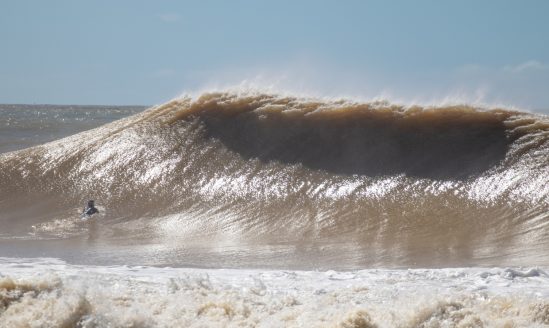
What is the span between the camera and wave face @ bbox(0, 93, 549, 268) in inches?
341

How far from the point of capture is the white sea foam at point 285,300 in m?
4.88

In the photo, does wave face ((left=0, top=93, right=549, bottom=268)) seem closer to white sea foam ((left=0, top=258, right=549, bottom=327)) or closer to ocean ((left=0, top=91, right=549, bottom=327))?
ocean ((left=0, top=91, right=549, bottom=327))

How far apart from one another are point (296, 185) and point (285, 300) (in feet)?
19.4

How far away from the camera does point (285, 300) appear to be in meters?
5.47

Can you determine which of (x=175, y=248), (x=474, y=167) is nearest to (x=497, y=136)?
(x=474, y=167)

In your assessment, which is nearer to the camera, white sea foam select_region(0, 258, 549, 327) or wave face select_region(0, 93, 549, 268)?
white sea foam select_region(0, 258, 549, 327)

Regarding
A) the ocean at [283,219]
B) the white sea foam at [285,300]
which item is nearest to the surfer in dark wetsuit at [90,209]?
the ocean at [283,219]

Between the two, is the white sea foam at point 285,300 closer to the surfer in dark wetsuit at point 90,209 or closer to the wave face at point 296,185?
the wave face at point 296,185

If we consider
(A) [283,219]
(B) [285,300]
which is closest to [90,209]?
(A) [283,219]

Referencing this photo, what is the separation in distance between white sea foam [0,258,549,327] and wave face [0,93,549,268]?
127cm

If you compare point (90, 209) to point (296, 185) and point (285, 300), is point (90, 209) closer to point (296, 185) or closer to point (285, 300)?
point (296, 185)

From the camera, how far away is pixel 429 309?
4883mm

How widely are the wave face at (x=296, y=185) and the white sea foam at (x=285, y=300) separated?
1.27m

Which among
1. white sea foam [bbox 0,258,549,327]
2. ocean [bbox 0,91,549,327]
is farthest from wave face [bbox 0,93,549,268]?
white sea foam [bbox 0,258,549,327]
